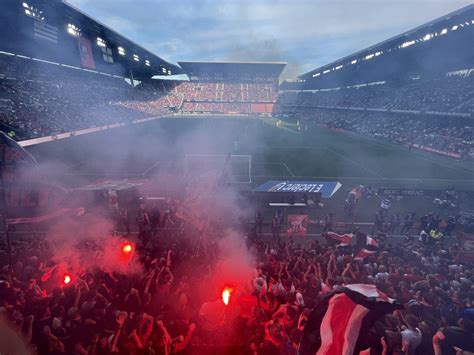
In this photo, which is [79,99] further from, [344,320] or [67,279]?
[344,320]

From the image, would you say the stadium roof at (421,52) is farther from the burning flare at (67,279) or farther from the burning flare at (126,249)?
the burning flare at (67,279)

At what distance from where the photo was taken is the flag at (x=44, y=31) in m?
28.1

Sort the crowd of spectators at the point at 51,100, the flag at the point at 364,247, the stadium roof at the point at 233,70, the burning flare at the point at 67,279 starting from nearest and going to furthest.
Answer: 1. the burning flare at the point at 67,279
2. the flag at the point at 364,247
3. the crowd of spectators at the point at 51,100
4. the stadium roof at the point at 233,70

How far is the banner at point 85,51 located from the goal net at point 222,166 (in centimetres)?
2708

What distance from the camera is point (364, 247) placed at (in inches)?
351

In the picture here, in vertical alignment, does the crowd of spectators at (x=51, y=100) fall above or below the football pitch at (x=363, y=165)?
above

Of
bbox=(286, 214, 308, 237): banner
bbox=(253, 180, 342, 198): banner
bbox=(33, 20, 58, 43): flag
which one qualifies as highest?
bbox=(33, 20, 58, 43): flag

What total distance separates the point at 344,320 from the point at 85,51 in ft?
142

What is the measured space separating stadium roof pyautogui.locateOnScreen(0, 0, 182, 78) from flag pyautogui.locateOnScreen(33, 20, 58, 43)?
0.12m

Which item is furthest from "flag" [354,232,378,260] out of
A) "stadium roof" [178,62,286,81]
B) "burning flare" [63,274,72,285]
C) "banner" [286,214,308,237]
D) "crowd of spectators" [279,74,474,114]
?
"stadium roof" [178,62,286,81]

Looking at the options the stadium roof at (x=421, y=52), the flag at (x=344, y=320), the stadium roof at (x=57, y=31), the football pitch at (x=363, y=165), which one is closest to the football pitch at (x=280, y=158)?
the football pitch at (x=363, y=165)

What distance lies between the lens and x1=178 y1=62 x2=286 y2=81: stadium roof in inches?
3720

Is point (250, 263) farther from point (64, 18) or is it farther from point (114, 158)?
point (64, 18)

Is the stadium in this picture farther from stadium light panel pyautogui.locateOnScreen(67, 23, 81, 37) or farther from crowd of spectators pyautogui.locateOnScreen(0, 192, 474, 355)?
stadium light panel pyautogui.locateOnScreen(67, 23, 81, 37)
